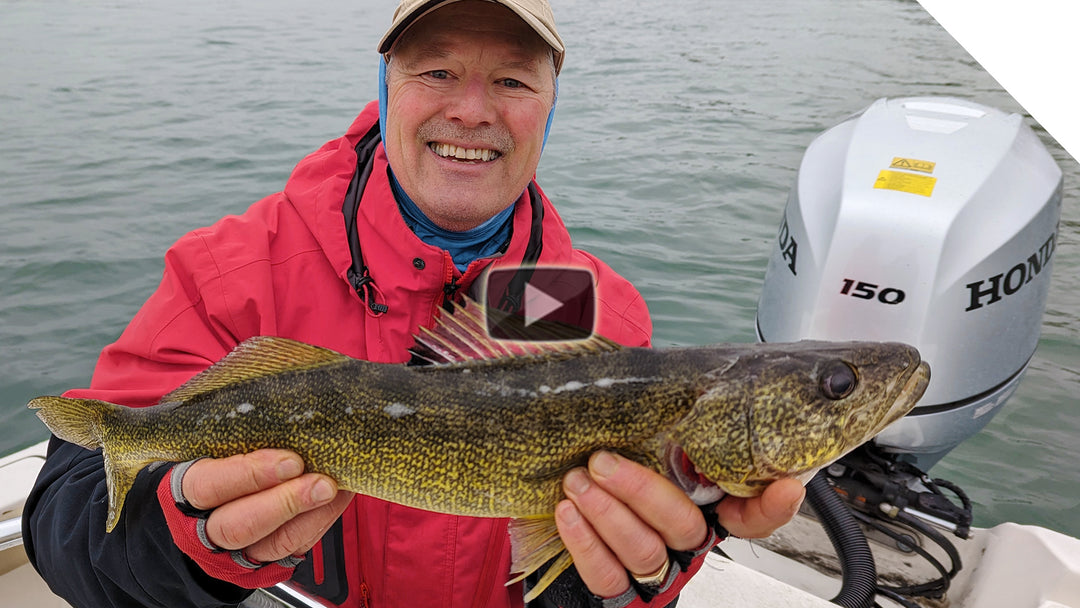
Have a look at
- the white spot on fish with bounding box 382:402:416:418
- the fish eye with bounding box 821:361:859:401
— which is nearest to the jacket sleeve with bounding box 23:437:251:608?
the white spot on fish with bounding box 382:402:416:418

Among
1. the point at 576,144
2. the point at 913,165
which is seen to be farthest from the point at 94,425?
the point at 576,144

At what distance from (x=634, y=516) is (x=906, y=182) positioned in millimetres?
3065

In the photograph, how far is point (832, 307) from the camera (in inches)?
167

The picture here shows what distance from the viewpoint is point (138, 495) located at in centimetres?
240

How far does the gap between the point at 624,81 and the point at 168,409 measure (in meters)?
15.8

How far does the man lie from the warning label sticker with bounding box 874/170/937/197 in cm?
203

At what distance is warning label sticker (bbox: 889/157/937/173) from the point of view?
4422 mm

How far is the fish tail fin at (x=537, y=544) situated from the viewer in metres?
2.26

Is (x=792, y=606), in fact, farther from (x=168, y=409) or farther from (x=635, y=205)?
(x=635, y=205)

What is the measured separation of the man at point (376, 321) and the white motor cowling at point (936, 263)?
5.45ft

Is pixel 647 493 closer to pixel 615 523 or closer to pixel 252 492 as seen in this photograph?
pixel 615 523

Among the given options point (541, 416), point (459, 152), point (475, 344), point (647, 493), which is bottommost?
point (647, 493)

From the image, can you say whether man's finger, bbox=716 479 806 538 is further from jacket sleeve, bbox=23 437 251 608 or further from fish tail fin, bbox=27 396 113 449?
fish tail fin, bbox=27 396 113 449

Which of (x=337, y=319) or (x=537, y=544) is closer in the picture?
(x=537, y=544)
